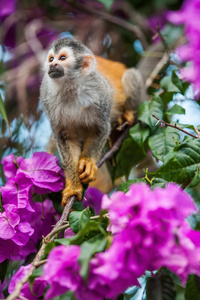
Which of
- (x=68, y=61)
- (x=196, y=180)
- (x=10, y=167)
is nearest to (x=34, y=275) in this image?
(x=196, y=180)

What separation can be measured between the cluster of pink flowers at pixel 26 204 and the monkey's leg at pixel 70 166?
0.20 ft

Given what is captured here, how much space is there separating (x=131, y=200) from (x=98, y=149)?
4.62ft

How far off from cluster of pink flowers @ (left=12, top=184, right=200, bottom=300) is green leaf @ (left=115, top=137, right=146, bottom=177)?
1237 millimetres

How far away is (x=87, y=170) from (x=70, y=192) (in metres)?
0.21

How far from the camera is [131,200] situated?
105cm

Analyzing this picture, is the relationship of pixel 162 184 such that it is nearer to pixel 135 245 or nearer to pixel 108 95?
pixel 135 245

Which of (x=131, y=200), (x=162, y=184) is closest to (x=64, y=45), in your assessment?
(x=162, y=184)

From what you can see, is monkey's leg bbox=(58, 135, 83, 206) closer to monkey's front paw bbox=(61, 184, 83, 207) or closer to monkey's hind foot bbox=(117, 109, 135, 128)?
monkey's front paw bbox=(61, 184, 83, 207)

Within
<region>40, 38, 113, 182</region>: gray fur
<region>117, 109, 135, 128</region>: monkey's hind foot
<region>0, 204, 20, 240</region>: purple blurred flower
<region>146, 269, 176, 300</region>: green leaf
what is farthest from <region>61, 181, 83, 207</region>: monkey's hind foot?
<region>117, 109, 135, 128</region>: monkey's hind foot

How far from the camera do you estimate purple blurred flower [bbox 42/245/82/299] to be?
3.54 feet

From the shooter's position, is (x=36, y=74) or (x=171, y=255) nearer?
(x=171, y=255)

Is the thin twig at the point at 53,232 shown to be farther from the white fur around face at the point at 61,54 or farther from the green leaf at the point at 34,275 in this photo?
the white fur around face at the point at 61,54

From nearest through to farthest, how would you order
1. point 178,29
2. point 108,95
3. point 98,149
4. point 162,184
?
point 162,184
point 98,149
point 108,95
point 178,29

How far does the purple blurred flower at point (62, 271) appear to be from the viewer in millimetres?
1078
